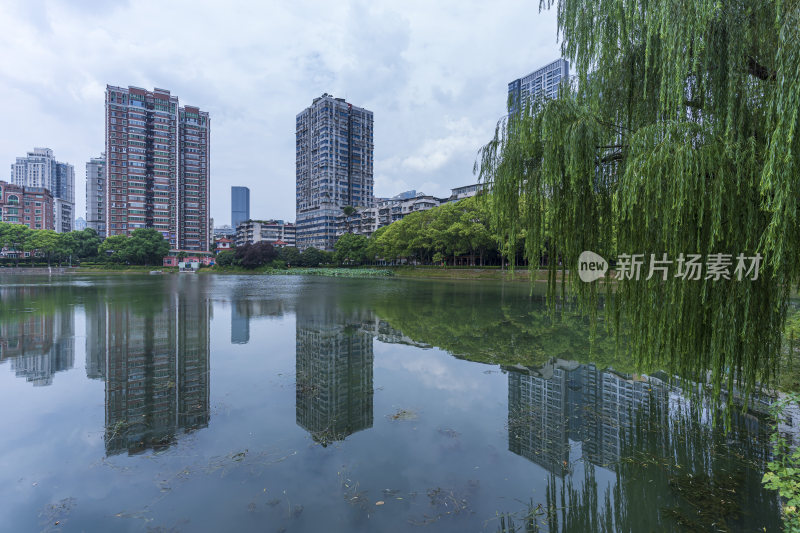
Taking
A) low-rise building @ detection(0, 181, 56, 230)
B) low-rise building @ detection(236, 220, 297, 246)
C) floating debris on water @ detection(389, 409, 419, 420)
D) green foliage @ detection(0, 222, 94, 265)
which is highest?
low-rise building @ detection(0, 181, 56, 230)

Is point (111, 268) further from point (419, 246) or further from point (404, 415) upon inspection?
point (404, 415)

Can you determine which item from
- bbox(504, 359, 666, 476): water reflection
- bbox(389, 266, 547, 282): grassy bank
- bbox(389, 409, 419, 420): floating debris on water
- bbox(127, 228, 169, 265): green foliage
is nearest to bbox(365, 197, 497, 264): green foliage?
bbox(389, 266, 547, 282): grassy bank

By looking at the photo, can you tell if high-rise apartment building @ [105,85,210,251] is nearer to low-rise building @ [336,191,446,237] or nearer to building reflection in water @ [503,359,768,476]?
low-rise building @ [336,191,446,237]

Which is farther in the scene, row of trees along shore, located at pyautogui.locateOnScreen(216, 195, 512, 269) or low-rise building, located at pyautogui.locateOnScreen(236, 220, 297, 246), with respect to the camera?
low-rise building, located at pyautogui.locateOnScreen(236, 220, 297, 246)

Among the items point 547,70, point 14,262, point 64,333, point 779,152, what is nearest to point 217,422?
point 779,152

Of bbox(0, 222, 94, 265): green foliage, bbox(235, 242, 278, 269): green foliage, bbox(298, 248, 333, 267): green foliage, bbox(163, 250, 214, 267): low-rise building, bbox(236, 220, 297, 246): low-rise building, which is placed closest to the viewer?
bbox(0, 222, 94, 265): green foliage

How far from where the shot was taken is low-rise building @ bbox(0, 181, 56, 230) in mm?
103938

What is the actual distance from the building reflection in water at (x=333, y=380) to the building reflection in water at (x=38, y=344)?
5741mm

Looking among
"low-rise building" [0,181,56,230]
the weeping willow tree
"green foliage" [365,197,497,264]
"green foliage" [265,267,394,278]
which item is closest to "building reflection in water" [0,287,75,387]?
the weeping willow tree

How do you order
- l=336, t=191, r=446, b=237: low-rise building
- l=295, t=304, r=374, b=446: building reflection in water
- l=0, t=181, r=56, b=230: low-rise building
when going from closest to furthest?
l=295, t=304, r=374, b=446: building reflection in water → l=336, t=191, r=446, b=237: low-rise building → l=0, t=181, r=56, b=230: low-rise building

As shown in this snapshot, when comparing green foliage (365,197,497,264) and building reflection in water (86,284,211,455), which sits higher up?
green foliage (365,197,497,264)

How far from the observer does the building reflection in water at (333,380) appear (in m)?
6.08

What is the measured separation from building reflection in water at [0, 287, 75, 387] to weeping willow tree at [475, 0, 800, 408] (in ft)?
36.1

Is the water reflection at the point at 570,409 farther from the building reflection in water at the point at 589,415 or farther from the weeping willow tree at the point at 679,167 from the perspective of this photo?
the weeping willow tree at the point at 679,167
